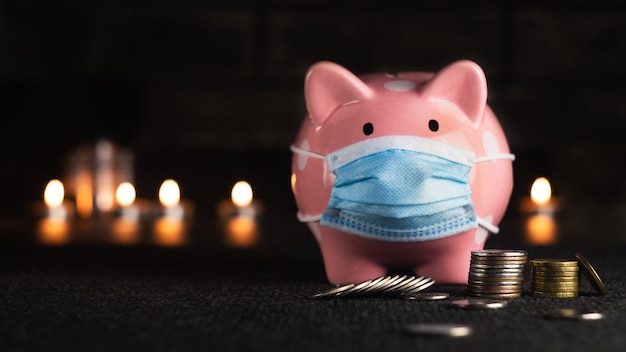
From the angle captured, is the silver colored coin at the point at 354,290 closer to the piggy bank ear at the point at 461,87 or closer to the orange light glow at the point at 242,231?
the piggy bank ear at the point at 461,87

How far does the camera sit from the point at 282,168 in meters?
4.52

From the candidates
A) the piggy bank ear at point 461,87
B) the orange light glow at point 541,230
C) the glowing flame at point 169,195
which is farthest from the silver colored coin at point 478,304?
the glowing flame at point 169,195

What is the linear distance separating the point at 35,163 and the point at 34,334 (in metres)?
3.59

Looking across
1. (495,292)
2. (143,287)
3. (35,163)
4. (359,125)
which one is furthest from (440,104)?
(35,163)

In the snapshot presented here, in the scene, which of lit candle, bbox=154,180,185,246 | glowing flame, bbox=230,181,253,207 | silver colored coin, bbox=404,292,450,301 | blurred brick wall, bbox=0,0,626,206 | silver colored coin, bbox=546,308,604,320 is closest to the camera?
silver colored coin, bbox=546,308,604,320

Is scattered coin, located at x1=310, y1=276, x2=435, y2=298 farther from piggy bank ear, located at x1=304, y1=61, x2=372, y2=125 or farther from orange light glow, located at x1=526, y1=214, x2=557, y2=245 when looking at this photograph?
orange light glow, located at x1=526, y1=214, x2=557, y2=245

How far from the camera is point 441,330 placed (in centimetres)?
107

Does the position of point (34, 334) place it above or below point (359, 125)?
below

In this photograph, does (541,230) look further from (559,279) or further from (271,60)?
(271,60)

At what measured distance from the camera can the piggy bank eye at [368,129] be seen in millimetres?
1465

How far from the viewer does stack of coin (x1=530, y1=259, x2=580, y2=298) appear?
1400 millimetres

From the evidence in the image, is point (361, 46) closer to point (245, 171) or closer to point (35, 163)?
point (245, 171)

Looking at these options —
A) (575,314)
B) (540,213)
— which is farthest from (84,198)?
(575,314)

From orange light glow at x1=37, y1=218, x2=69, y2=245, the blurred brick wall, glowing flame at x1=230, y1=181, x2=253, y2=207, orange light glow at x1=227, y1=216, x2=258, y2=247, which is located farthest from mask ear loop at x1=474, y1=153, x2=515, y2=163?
the blurred brick wall
